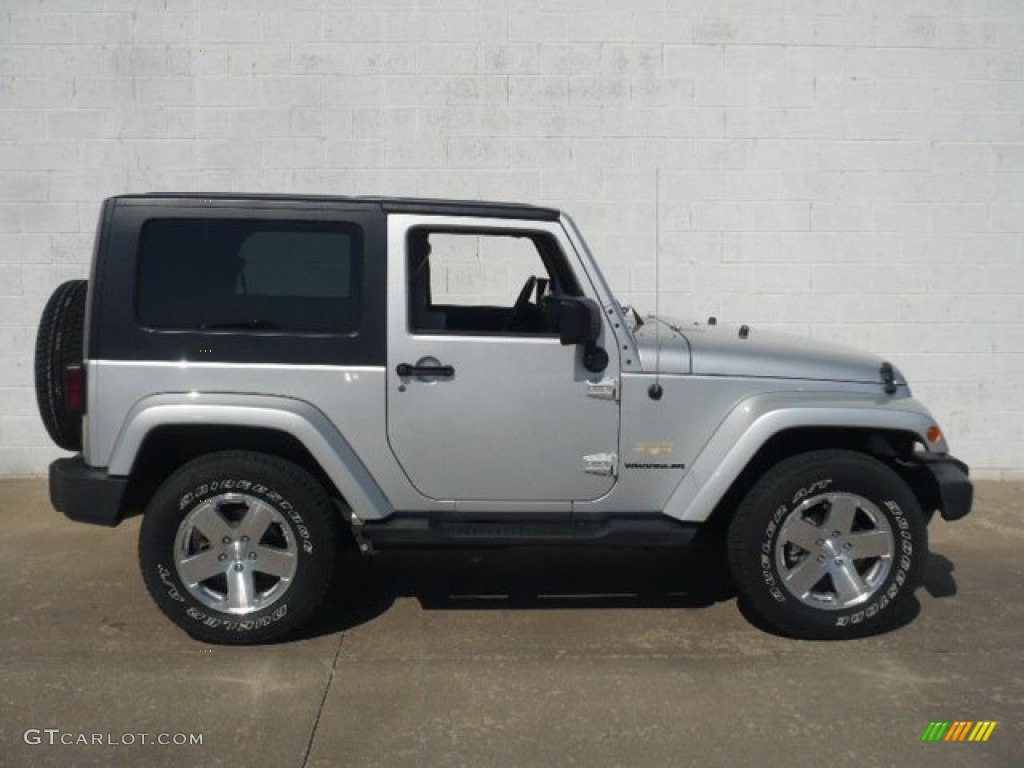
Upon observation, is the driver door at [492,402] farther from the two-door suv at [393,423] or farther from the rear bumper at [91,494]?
the rear bumper at [91,494]

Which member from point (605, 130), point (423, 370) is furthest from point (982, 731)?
point (605, 130)

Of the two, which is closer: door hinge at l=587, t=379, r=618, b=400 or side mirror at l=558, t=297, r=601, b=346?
side mirror at l=558, t=297, r=601, b=346

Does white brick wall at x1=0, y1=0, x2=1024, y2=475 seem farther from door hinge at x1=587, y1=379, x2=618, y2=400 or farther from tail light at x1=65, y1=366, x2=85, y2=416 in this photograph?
tail light at x1=65, y1=366, x2=85, y2=416

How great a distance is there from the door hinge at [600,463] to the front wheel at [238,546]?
1145 millimetres

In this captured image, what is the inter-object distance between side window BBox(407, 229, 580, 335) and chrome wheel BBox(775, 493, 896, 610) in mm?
1410

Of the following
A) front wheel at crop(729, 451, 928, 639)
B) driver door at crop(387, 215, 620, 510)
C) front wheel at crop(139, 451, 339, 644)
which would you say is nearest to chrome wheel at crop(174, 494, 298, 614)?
front wheel at crop(139, 451, 339, 644)

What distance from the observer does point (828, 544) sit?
14.5ft

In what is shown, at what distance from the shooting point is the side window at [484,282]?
14.5 ft

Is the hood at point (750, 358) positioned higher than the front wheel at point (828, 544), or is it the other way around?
the hood at point (750, 358)

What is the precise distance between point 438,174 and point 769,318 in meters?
2.68

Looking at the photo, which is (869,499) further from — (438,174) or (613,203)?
(438,174)

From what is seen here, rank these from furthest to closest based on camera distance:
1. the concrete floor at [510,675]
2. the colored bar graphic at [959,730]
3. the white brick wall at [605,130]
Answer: the white brick wall at [605,130] → the colored bar graphic at [959,730] → the concrete floor at [510,675]

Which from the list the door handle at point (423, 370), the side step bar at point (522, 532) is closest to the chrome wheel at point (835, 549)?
the side step bar at point (522, 532)

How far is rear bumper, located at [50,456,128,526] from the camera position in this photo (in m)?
4.24
